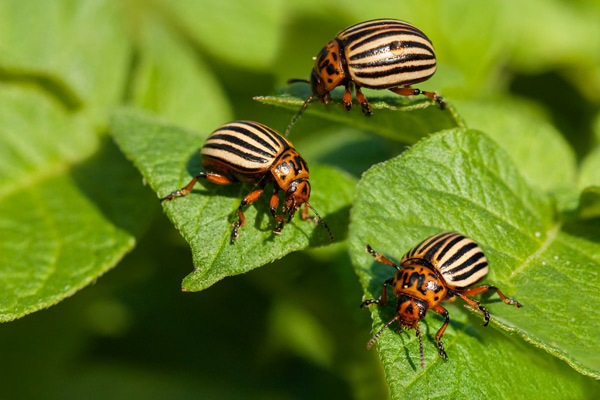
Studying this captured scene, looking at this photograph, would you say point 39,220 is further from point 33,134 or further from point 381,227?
point 381,227

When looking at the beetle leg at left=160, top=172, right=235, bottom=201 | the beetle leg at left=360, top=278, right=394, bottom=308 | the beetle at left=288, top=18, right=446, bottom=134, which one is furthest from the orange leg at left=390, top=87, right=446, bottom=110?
the beetle leg at left=160, top=172, right=235, bottom=201

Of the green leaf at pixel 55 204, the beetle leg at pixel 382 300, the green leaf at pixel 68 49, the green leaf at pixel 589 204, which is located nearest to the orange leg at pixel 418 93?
the green leaf at pixel 589 204

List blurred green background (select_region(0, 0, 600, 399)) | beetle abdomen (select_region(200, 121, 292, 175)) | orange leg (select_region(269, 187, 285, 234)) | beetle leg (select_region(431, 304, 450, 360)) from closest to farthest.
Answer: beetle leg (select_region(431, 304, 450, 360)) < orange leg (select_region(269, 187, 285, 234)) < beetle abdomen (select_region(200, 121, 292, 175)) < blurred green background (select_region(0, 0, 600, 399))

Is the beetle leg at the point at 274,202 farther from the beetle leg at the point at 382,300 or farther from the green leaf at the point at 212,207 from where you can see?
the beetle leg at the point at 382,300

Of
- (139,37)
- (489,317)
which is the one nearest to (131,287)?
(139,37)

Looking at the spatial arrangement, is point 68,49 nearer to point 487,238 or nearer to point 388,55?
point 388,55

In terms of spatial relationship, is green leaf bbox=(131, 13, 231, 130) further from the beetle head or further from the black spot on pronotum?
the beetle head
